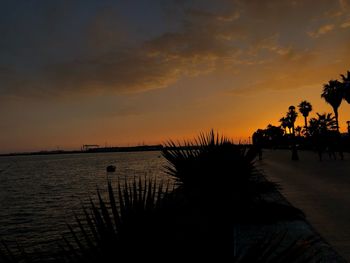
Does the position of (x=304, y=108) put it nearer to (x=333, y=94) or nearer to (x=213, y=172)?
(x=333, y=94)

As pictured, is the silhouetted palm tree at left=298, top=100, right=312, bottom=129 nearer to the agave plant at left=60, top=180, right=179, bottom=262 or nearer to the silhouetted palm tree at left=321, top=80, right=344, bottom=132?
the silhouetted palm tree at left=321, top=80, right=344, bottom=132

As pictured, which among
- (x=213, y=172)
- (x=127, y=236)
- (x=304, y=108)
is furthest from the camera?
(x=304, y=108)

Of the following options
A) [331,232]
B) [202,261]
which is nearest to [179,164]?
[331,232]

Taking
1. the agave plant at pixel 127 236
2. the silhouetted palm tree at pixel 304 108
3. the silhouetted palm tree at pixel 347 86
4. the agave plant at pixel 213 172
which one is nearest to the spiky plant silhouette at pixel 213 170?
the agave plant at pixel 213 172

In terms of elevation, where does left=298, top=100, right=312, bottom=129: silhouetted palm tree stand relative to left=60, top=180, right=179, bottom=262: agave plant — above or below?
above

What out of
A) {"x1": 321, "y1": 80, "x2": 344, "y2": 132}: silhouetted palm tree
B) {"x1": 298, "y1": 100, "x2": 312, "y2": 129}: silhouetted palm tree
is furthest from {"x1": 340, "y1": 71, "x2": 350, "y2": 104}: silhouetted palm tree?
{"x1": 298, "y1": 100, "x2": 312, "y2": 129}: silhouetted palm tree

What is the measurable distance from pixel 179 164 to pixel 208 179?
40.0 inches

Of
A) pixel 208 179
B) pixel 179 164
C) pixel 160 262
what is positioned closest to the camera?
pixel 160 262

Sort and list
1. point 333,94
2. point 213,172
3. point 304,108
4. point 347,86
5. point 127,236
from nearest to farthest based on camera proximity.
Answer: point 127,236, point 213,172, point 347,86, point 333,94, point 304,108

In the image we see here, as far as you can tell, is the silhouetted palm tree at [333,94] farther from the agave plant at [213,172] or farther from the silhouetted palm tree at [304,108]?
the agave plant at [213,172]

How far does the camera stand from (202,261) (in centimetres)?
254

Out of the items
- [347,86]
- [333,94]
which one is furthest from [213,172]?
[333,94]

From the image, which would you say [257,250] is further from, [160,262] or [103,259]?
[103,259]

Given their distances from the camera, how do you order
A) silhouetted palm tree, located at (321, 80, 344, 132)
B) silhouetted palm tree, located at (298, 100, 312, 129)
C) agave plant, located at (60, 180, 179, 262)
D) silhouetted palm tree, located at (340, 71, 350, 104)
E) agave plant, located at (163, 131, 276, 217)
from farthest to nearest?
silhouetted palm tree, located at (298, 100, 312, 129) → silhouetted palm tree, located at (321, 80, 344, 132) → silhouetted palm tree, located at (340, 71, 350, 104) → agave plant, located at (163, 131, 276, 217) → agave plant, located at (60, 180, 179, 262)
